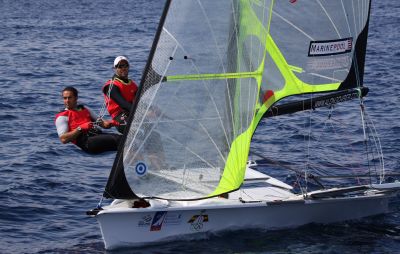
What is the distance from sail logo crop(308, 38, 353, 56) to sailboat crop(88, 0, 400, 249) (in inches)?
0.6

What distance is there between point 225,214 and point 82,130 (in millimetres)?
2233

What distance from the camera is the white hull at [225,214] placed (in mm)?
10867

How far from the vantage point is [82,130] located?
1112 centimetres

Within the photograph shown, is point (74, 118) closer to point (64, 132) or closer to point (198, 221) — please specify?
point (64, 132)

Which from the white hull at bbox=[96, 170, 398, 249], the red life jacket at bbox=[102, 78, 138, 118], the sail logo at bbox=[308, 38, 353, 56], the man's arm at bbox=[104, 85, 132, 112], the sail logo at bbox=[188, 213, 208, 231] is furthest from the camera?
the sail logo at bbox=[308, 38, 353, 56]

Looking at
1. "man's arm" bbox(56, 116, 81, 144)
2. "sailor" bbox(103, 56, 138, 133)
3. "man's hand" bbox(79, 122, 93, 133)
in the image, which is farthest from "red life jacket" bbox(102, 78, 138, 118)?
"man's arm" bbox(56, 116, 81, 144)

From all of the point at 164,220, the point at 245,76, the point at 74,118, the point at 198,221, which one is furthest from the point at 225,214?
the point at 74,118

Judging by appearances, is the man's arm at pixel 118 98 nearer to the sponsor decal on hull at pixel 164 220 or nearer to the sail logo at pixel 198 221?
the sponsor decal on hull at pixel 164 220

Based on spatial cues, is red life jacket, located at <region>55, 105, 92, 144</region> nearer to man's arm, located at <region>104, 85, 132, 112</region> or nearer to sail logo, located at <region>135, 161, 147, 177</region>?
man's arm, located at <region>104, 85, 132, 112</region>

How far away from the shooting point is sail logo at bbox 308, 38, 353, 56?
1188 cm

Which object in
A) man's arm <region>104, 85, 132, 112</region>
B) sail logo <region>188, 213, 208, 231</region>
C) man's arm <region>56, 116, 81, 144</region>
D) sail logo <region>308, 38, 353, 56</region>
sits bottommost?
sail logo <region>188, 213, 208, 231</region>

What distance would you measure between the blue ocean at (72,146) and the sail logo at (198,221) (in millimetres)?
207

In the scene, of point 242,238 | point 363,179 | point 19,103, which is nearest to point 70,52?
point 19,103

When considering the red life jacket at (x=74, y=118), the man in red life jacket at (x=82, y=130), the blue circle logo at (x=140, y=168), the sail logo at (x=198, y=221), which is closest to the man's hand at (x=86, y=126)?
the man in red life jacket at (x=82, y=130)
